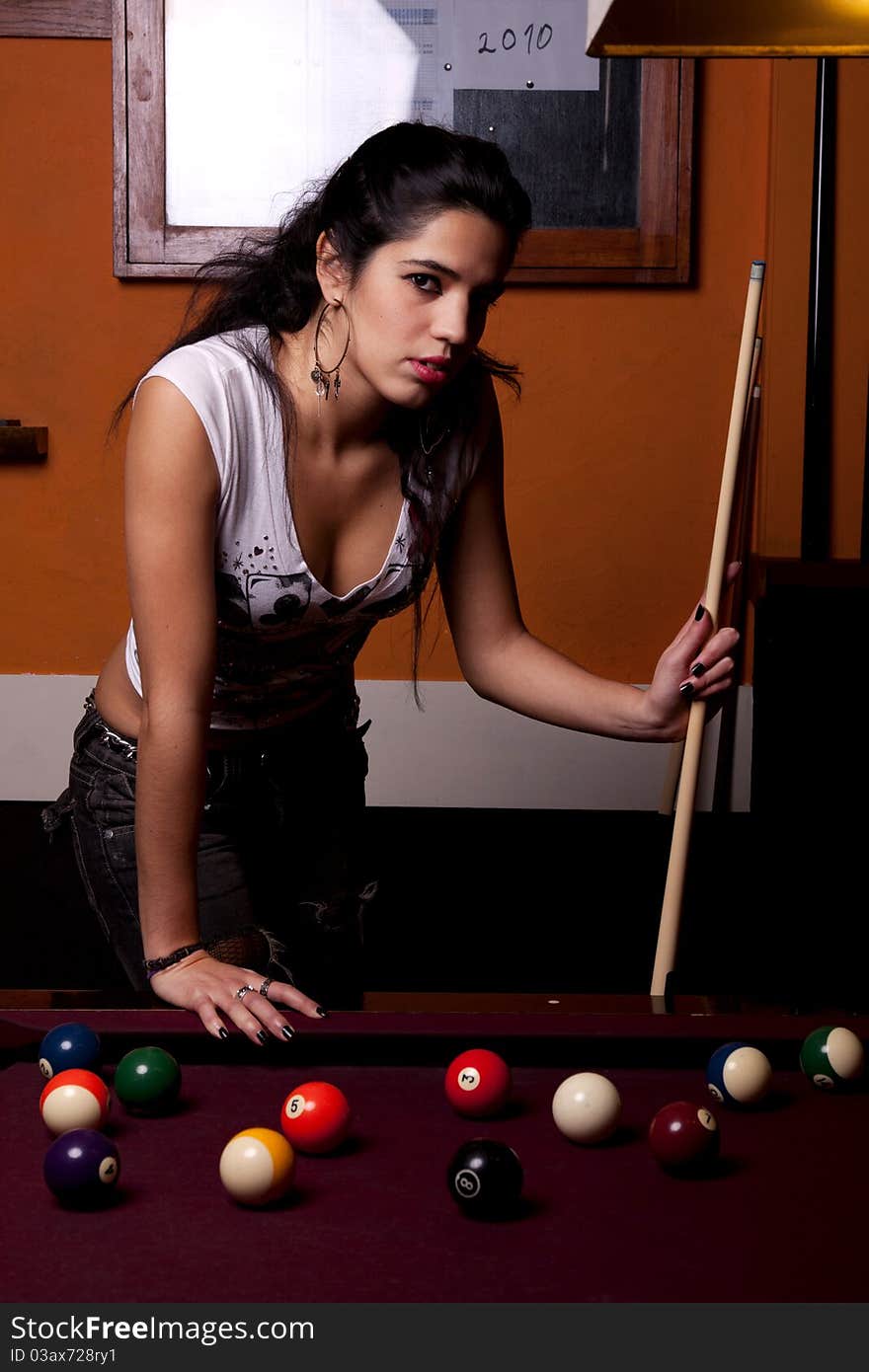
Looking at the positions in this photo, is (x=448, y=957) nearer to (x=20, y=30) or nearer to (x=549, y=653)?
(x=549, y=653)

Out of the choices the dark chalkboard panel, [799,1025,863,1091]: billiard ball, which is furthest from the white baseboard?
[799,1025,863,1091]: billiard ball

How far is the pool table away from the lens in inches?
33.2

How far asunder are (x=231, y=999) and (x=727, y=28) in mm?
1053

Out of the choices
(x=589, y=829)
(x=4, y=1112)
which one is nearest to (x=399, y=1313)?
(x=4, y=1112)

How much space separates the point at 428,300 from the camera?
1452 mm

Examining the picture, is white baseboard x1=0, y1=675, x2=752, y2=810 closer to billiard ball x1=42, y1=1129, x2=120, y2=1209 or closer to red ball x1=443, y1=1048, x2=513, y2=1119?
red ball x1=443, y1=1048, x2=513, y2=1119

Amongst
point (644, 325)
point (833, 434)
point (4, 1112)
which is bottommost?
point (4, 1112)

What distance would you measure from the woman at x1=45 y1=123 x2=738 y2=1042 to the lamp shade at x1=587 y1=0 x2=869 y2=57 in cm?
17

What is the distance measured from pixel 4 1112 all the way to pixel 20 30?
301 centimetres

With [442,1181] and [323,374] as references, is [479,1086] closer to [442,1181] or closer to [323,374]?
[442,1181]

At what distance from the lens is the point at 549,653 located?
1735 mm

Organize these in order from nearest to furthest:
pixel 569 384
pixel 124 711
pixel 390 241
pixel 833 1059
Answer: pixel 833 1059 → pixel 390 241 → pixel 124 711 → pixel 569 384

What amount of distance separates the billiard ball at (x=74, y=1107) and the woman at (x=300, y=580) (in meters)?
0.17

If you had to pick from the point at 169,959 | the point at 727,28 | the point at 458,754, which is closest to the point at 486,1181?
the point at 169,959
